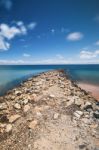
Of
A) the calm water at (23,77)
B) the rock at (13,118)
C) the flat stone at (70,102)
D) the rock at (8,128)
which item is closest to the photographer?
the rock at (8,128)

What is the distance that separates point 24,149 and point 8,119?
2.91 m

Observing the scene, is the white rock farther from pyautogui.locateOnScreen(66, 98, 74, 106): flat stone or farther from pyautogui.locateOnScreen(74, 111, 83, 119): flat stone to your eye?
pyautogui.locateOnScreen(66, 98, 74, 106): flat stone

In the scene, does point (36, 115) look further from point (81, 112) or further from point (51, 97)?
point (51, 97)

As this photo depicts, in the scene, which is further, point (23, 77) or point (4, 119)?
point (23, 77)

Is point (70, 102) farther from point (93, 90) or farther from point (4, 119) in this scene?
point (93, 90)

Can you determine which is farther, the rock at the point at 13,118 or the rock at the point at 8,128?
the rock at the point at 13,118

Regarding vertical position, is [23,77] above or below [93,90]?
below

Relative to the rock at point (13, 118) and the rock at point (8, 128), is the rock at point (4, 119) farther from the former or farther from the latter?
the rock at point (8, 128)

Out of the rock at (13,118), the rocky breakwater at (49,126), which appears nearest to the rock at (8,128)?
the rocky breakwater at (49,126)

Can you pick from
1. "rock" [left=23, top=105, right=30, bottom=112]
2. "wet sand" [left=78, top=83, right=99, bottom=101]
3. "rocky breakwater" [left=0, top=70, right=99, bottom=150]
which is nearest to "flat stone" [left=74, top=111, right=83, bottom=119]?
"rocky breakwater" [left=0, top=70, right=99, bottom=150]

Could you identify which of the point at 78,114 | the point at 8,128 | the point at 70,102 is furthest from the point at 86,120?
the point at 8,128

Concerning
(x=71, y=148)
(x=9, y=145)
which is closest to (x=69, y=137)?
(x=71, y=148)

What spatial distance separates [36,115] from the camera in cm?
934

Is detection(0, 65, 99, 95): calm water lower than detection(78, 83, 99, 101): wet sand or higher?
lower
